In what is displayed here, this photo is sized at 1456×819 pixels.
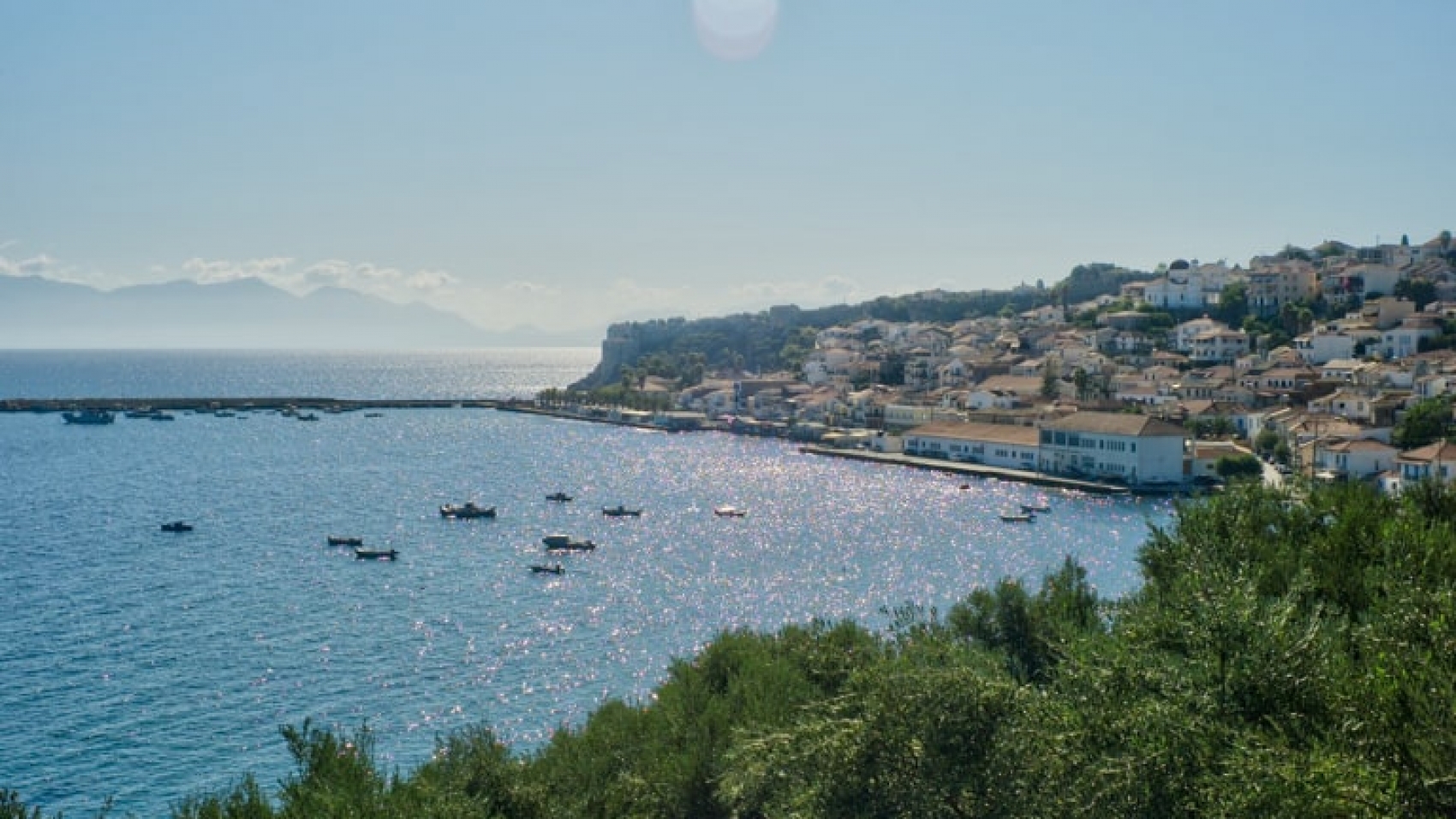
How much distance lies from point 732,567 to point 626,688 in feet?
46.4

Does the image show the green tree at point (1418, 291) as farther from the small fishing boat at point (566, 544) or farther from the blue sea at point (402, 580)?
the small fishing boat at point (566, 544)

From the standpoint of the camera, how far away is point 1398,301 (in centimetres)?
8031

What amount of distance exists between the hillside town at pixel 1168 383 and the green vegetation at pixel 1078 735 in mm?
32068

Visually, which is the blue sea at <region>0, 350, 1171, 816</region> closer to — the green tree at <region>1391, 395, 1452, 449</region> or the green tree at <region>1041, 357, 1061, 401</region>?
the green tree at <region>1391, 395, 1452, 449</region>

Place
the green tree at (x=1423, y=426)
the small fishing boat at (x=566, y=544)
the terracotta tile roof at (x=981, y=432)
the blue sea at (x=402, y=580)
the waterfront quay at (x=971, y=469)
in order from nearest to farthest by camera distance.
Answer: the blue sea at (x=402, y=580) < the small fishing boat at (x=566, y=544) < the green tree at (x=1423, y=426) < the waterfront quay at (x=971, y=469) < the terracotta tile roof at (x=981, y=432)

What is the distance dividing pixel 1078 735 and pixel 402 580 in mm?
29277

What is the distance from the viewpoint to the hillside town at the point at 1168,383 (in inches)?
2295

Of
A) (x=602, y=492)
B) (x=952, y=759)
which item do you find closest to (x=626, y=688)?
(x=952, y=759)

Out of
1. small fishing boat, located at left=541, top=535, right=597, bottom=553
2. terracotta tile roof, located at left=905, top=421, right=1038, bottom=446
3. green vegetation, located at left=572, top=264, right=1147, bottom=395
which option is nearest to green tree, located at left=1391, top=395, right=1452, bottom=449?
terracotta tile roof, located at left=905, top=421, right=1038, bottom=446

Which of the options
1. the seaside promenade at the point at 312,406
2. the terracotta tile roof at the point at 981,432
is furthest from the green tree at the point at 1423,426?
the seaside promenade at the point at 312,406

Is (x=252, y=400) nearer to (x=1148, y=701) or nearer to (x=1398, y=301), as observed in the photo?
(x=1398, y=301)

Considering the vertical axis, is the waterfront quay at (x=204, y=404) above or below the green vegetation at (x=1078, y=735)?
above

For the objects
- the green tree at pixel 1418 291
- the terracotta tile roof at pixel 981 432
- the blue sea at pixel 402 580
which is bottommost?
the blue sea at pixel 402 580

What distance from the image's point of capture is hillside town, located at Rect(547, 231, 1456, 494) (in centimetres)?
5828
